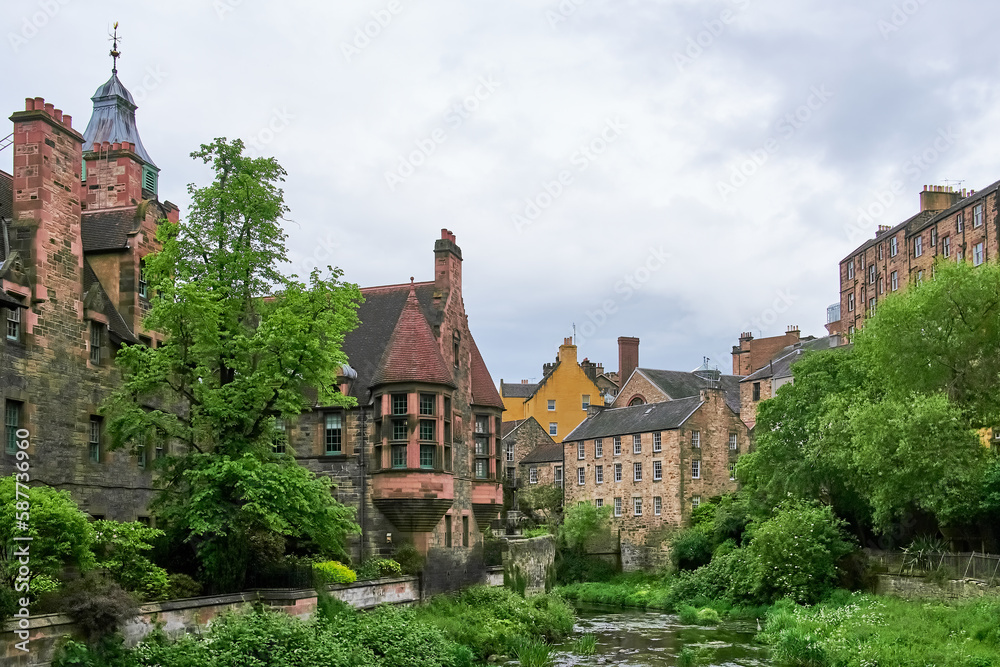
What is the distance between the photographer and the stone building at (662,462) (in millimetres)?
61812

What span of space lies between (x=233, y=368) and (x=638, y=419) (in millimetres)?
42670

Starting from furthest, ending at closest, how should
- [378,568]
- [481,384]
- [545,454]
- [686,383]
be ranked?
1. [686,383]
2. [545,454]
3. [481,384]
4. [378,568]

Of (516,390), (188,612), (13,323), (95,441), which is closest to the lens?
(188,612)

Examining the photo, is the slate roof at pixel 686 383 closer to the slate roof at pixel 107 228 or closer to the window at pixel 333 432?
the window at pixel 333 432

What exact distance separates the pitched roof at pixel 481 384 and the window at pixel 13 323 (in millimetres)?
18417

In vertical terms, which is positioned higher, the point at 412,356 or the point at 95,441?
the point at 412,356

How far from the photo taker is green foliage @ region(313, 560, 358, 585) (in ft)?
93.1

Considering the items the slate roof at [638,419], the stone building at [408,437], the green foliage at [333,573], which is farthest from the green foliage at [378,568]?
the slate roof at [638,419]

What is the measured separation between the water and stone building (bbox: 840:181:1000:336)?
72.0 ft

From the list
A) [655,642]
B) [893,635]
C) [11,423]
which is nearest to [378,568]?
[655,642]

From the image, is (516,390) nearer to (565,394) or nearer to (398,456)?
(565,394)

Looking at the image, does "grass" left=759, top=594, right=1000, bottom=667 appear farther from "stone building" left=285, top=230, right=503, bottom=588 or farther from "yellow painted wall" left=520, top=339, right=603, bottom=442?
"yellow painted wall" left=520, top=339, right=603, bottom=442

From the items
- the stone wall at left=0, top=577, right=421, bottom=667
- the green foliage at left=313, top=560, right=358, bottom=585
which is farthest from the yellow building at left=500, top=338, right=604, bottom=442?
the green foliage at left=313, top=560, right=358, bottom=585

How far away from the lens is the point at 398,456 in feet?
112
